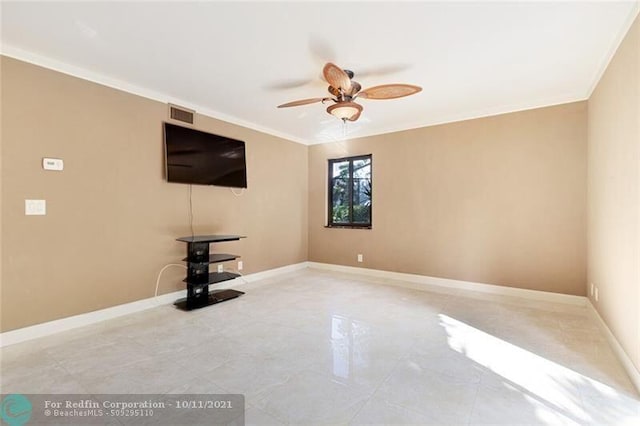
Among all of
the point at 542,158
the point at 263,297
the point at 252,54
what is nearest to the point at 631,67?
the point at 542,158

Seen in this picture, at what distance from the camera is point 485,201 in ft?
13.5

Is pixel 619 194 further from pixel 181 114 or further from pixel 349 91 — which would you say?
pixel 181 114

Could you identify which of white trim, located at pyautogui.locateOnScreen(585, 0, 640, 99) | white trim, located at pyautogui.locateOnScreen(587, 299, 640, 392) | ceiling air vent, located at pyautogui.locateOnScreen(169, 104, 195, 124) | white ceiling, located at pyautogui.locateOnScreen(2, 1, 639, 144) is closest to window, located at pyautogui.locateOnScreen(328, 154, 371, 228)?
→ white ceiling, located at pyautogui.locateOnScreen(2, 1, 639, 144)

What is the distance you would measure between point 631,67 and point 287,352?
3285 millimetres

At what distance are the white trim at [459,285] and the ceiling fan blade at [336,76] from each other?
3055 millimetres

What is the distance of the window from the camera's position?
5.35 meters

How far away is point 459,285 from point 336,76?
11.2 ft

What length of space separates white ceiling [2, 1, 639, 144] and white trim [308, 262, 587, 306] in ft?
7.83

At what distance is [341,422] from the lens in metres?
1.59

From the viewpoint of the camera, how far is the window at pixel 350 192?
5.35 meters

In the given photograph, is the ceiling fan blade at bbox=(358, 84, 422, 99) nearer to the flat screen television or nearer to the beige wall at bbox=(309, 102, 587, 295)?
the beige wall at bbox=(309, 102, 587, 295)

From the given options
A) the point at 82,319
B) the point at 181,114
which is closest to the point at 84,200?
the point at 82,319

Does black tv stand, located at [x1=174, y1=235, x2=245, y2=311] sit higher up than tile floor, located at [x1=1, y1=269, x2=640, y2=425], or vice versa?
black tv stand, located at [x1=174, y1=235, x2=245, y2=311]

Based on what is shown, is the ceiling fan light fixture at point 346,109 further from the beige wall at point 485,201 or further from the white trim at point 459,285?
the white trim at point 459,285
